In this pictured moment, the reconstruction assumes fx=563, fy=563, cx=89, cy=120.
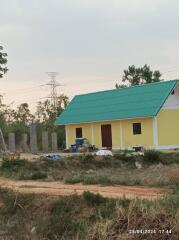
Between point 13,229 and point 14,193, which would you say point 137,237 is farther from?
point 14,193

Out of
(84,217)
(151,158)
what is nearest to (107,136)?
(151,158)

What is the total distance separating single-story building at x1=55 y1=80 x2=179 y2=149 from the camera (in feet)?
131

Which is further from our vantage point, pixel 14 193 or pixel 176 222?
pixel 14 193

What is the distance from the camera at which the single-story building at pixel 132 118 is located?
39875 millimetres

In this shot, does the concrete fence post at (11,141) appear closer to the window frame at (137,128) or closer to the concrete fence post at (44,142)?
the concrete fence post at (44,142)

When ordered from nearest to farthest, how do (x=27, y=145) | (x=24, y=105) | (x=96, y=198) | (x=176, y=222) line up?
1. (x=176, y=222)
2. (x=96, y=198)
3. (x=27, y=145)
4. (x=24, y=105)

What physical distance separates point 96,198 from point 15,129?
43.5m

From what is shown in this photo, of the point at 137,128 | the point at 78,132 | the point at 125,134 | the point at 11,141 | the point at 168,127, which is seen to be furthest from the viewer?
the point at 78,132

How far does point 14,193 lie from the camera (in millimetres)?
14117

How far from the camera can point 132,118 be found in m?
40.4

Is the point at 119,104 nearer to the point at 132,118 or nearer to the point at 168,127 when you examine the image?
the point at 132,118

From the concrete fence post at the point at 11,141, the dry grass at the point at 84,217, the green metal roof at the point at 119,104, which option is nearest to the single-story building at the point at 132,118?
the green metal roof at the point at 119,104

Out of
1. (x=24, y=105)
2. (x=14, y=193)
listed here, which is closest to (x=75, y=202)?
(x=14, y=193)

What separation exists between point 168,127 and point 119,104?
454 centimetres
